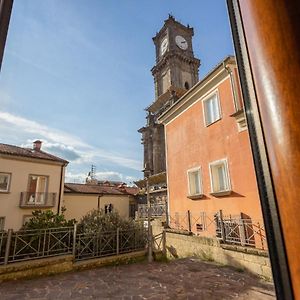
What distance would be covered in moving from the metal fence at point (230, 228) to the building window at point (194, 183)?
0.86 meters

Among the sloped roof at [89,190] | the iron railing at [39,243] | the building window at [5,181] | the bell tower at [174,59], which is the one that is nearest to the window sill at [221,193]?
the iron railing at [39,243]

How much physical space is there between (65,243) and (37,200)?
9.02 meters

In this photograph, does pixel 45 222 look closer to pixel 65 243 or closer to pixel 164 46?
pixel 65 243

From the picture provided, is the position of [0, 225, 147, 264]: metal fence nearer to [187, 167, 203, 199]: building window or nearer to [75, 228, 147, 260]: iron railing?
[75, 228, 147, 260]: iron railing

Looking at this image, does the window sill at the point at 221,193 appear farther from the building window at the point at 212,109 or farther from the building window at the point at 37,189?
the building window at the point at 37,189

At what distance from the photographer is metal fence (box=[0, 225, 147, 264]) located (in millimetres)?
6500

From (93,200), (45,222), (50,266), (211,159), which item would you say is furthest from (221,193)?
(93,200)

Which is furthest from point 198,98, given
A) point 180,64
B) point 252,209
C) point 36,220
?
point 180,64

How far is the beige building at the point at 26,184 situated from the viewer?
13742mm

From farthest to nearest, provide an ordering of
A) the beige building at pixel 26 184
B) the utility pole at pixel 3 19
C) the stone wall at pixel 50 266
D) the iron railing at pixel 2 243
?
the beige building at pixel 26 184 → the iron railing at pixel 2 243 → the stone wall at pixel 50 266 → the utility pole at pixel 3 19

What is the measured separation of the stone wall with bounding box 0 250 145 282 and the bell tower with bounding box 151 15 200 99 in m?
24.0

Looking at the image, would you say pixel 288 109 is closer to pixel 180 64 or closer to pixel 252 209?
pixel 252 209

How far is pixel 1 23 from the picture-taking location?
3.57ft

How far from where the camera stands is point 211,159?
364 inches
